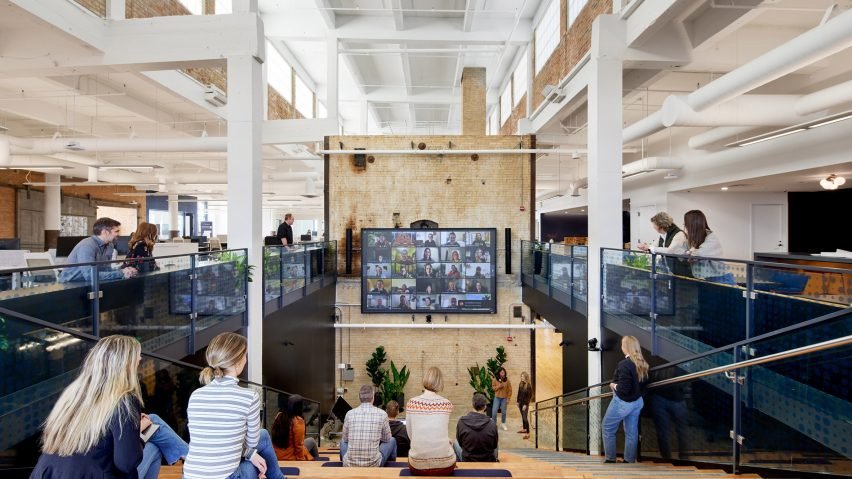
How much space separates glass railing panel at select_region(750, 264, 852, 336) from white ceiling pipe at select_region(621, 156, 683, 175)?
25.0ft

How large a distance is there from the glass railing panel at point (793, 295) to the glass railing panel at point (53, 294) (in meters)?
5.17

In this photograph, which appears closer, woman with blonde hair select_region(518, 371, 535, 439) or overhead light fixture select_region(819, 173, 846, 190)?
overhead light fixture select_region(819, 173, 846, 190)

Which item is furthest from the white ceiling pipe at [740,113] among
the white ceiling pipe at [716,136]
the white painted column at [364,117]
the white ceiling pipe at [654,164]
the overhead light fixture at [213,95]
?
the white painted column at [364,117]

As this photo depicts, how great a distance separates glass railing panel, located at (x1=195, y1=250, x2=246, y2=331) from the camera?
19.0 feet

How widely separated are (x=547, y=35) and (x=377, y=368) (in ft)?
32.6

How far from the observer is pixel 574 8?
33.5ft

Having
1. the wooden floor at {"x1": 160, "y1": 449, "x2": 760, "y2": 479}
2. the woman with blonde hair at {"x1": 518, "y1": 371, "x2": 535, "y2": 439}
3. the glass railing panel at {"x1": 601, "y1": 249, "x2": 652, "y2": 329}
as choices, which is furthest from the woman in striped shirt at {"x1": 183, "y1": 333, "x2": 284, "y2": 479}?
the woman with blonde hair at {"x1": 518, "y1": 371, "x2": 535, "y2": 439}

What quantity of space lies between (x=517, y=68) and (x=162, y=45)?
12.5m

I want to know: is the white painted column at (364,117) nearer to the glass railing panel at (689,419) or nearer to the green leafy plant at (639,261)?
the green leafy plant at (639,261)

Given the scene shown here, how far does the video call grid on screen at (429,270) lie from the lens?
43.3 feet

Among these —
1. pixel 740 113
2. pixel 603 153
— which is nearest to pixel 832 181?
pixel 740 113

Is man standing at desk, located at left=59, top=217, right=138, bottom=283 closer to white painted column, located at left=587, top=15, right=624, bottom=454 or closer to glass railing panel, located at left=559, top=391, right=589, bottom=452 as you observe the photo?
glass railing panel, located at left=559, top=391, right=589, bottom=452

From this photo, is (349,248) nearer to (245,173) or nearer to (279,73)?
(279,73)

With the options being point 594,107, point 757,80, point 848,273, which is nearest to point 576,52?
point 594,107
